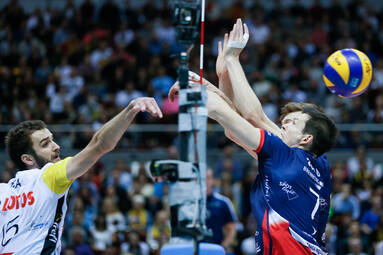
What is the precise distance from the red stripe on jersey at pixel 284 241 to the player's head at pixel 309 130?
2.62ft

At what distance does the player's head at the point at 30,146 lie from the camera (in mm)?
5586

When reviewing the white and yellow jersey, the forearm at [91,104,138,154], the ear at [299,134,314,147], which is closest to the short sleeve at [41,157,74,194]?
the white and yellow jersey

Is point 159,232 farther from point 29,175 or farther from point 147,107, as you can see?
point 147,107

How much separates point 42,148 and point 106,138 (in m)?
0.87

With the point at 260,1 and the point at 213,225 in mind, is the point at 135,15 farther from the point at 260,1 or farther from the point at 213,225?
the point at 213,225

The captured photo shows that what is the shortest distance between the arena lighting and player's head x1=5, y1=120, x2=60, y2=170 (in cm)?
162

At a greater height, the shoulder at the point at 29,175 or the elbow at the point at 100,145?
the elbow at the point at 100,145

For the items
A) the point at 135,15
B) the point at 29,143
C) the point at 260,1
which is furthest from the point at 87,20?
the point at 29,143

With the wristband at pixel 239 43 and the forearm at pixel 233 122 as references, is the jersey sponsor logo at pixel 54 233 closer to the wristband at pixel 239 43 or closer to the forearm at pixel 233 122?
the forearm at pixel 233 122

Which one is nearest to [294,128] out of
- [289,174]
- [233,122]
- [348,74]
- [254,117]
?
[254,117]

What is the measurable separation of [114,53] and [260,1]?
6.00m

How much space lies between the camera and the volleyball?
6457 millimetres

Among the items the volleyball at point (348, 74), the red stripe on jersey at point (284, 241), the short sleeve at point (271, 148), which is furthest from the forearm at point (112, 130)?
the volleyball at point (348, 74)

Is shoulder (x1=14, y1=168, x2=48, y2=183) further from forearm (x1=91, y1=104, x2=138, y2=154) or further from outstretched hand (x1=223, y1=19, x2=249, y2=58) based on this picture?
outstretched hand (x1=223, y1=19, x2=249, y2=58)
